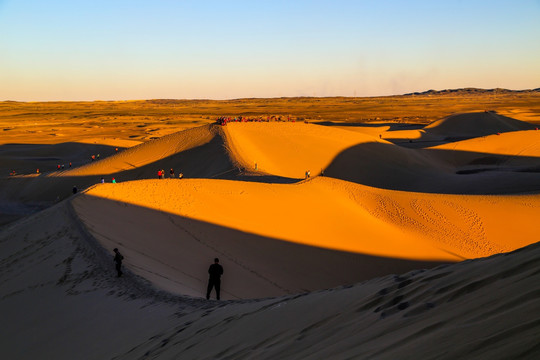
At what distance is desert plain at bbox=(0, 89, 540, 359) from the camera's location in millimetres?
4137

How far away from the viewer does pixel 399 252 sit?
1554 centimetres

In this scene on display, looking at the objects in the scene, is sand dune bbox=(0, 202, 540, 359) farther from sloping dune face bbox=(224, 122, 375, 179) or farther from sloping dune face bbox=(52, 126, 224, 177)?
sloping dune face bbox=(52, 126, 224, 177)

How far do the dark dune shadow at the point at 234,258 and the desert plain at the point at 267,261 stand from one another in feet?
0.21

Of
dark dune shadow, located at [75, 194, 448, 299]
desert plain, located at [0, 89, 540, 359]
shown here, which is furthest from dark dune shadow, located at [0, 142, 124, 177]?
dark dune shadow, located at [75, 194, 448, 299]

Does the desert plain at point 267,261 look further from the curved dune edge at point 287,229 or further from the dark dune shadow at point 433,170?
the dark dune shadow at point 433,170

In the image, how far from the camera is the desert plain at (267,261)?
4137 millimetres

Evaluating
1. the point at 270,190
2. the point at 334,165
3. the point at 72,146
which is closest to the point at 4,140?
the point at 72,146

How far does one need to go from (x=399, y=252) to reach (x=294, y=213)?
156 inches

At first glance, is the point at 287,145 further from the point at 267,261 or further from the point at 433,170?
the point at 267,261

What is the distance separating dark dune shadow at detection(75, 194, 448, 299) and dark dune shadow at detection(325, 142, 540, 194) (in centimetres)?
1460

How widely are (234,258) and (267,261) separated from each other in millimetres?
936

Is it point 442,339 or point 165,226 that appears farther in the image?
point 165,226

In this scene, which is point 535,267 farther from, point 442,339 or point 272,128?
point 272,128

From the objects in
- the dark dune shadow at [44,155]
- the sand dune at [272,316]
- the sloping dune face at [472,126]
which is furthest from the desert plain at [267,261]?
the sloping dune face at [472,126]
